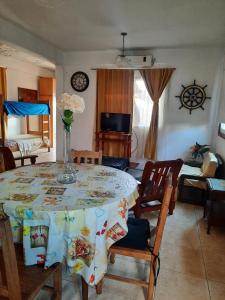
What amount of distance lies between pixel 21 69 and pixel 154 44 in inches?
160

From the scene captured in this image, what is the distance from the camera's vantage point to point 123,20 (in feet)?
9.81

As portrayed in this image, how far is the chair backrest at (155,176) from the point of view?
7.18 feet

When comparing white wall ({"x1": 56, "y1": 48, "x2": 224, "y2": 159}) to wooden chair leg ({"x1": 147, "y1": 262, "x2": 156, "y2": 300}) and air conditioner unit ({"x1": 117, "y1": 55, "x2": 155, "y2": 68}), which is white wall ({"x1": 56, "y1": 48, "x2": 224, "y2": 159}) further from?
wooden chair leg ({"x1": 147, "y1": 262, "x2": 156, "y2": 300})

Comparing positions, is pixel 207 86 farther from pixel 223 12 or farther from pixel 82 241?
pixel 82 241

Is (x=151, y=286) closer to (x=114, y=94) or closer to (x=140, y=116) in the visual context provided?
(x=140, y=116)

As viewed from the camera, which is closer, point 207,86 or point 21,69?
point 207,86

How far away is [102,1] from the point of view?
247 cm

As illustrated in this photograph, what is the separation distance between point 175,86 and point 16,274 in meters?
4.19

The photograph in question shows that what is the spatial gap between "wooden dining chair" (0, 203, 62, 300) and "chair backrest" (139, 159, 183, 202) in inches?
46.3

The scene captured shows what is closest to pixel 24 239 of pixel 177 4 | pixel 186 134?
pixel 177 4

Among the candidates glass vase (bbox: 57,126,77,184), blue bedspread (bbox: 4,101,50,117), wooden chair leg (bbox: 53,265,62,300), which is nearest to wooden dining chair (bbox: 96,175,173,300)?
wooden chair leg (bbox: 53,265,62,300)

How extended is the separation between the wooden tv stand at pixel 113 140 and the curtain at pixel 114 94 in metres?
0.05

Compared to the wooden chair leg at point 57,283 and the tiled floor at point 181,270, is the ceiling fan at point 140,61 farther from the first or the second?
the wooden chair leg at point 57,283

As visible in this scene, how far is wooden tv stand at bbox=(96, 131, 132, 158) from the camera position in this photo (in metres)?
4.66
